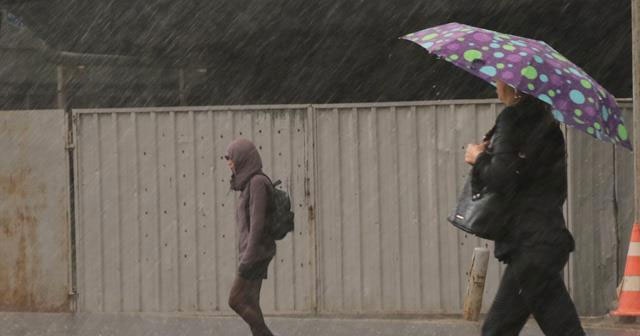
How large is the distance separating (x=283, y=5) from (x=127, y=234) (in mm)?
5720

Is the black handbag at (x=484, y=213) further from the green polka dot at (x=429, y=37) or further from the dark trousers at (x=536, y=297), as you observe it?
the green polka dot at (x=429, y=37)

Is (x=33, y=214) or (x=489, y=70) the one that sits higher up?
(x=489, y=70)

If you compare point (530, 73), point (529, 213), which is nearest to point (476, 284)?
point (529, 213)

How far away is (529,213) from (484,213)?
216 millimetres

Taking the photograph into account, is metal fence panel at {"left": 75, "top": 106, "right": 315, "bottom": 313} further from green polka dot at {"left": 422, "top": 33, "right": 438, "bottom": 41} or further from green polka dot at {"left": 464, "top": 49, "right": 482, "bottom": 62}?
green polka dot at {"left": 464, "top": 49, "right": 482, "bottom": 62}

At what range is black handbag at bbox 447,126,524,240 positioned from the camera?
607 centimetres

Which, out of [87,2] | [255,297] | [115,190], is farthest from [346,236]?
[87,2]

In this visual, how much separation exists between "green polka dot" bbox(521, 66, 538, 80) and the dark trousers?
820mm

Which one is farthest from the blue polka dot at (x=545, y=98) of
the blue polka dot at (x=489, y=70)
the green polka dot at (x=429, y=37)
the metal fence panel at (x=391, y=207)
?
the metal fence panel at (x=391, y=207)

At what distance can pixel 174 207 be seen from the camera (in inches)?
462

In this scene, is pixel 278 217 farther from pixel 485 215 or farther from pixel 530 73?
pixel 530 73

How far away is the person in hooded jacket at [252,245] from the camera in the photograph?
855cm

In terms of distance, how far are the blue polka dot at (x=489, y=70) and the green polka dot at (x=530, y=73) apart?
136 mm

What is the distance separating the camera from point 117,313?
467 inches
